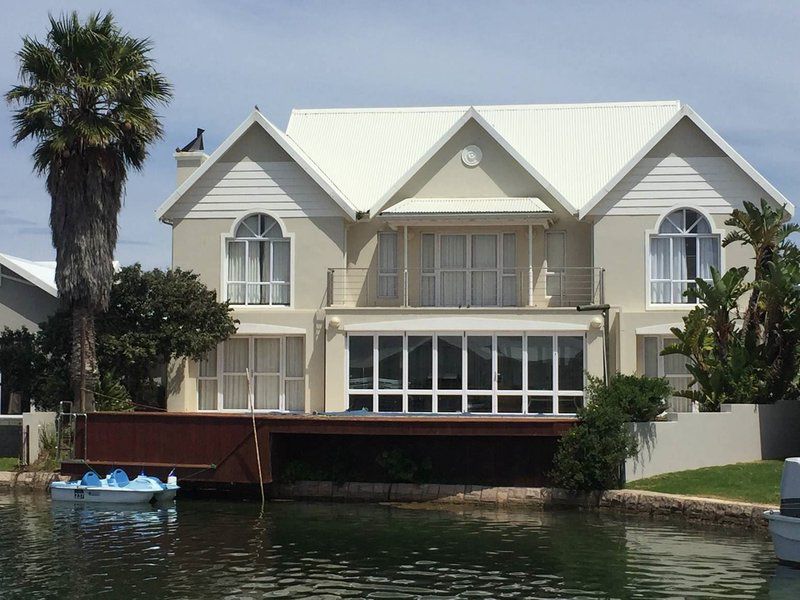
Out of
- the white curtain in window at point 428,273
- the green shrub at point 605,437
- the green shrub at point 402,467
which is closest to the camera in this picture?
the green shrub at point 605,437

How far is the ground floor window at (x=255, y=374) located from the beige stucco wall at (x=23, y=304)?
5.56m

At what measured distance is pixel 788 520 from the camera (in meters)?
21.0

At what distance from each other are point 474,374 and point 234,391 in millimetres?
7651

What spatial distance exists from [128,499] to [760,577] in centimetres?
1529

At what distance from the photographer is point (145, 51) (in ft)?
109

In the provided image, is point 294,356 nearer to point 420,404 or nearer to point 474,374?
point 420,404

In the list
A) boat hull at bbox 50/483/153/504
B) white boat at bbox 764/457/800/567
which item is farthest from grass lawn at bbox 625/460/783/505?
boat hull at bbox 50/483/153/504

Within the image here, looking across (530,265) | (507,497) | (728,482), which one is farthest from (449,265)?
(728,482)

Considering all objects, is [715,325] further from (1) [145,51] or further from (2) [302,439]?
(1) [145,51]

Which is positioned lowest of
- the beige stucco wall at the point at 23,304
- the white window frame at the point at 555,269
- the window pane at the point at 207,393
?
the window pane at the point at 207,393

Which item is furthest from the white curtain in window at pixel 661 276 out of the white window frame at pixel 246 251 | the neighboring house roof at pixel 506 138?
the white window frame at pixel 246 251

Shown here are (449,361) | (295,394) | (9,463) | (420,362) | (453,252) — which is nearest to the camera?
(9,463)

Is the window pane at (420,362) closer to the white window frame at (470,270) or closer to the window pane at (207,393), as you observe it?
the white window frame at (470,270)

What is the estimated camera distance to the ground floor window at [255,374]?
3653cm
